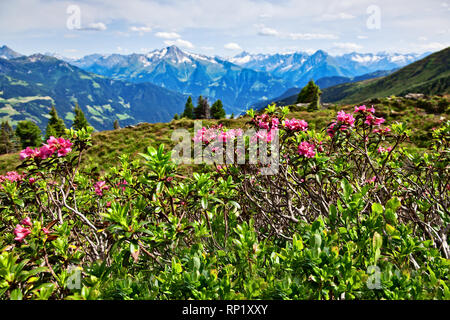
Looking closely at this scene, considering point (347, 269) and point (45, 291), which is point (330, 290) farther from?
point (45, 291)

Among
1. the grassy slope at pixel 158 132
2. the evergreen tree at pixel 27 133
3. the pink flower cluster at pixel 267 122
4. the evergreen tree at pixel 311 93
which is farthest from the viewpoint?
the evergreen tree at pixel 27 133

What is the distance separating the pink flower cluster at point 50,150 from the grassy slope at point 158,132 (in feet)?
49.1

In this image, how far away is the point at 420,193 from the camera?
3.54 m

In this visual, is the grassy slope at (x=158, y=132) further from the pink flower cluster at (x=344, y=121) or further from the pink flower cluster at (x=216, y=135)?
the pink flower cluster at (x=344, y=121)

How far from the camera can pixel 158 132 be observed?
23562mm

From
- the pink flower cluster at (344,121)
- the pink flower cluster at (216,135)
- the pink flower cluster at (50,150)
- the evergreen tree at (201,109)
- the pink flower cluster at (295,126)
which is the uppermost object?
the evergreen tree at (201,109)

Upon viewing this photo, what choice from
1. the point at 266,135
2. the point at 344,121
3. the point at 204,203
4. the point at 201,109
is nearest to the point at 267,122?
the point at 266,135

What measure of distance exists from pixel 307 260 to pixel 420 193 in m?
2.97

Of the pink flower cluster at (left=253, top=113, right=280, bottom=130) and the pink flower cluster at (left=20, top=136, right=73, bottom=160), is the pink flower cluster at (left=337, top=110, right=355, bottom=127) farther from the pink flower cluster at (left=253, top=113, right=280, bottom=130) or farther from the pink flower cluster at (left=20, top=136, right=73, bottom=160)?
the pink flower cluster at (left=20, top=136, right=73, bottom=160)

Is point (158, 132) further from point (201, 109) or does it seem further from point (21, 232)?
point (201, 109)

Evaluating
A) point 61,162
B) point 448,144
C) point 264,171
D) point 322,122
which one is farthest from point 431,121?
point 61,162

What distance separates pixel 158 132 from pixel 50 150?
21.2 m

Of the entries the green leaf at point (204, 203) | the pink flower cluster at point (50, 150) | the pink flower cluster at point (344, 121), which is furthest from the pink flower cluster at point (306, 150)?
the pink flower cluster at point (50, 150)

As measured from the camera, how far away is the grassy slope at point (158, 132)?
18.5 meters
